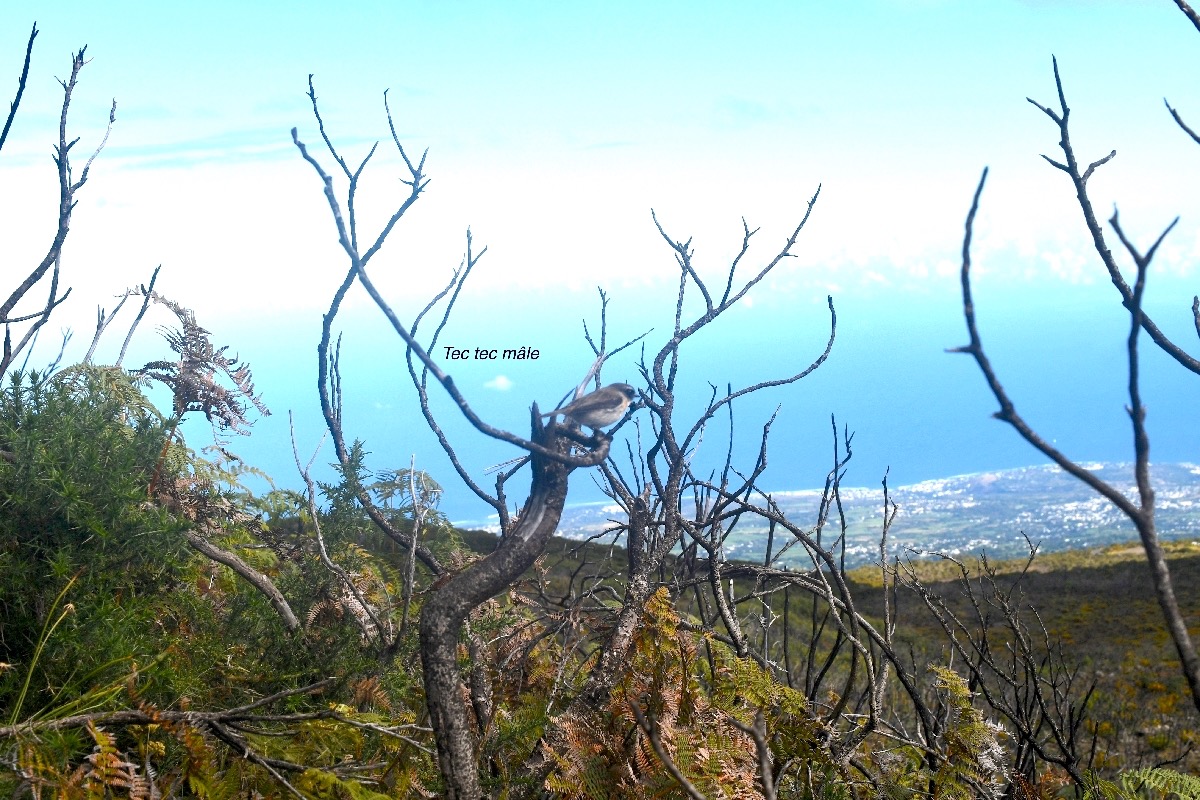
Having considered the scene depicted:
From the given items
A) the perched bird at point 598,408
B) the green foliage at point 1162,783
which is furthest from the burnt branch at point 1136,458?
the green foliage at point 1162,783

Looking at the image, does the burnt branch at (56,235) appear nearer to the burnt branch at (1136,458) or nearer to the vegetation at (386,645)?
the vegetation at (386,645)

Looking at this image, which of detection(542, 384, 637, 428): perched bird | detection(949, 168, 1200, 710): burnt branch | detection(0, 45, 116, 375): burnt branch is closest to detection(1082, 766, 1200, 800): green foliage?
detection(542, 384, 637, 428): perched bird

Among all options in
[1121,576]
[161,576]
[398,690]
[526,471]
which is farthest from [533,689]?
[1121,576]

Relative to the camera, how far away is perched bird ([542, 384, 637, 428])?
2.40 m

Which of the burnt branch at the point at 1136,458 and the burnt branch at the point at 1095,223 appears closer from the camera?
the burnt branch at the point at 1136,458

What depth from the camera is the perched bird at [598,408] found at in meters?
2.40

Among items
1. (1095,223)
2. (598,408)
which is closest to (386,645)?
→ (598,408)

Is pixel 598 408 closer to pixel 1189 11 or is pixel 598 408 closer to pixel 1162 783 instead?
pixel 1189 11

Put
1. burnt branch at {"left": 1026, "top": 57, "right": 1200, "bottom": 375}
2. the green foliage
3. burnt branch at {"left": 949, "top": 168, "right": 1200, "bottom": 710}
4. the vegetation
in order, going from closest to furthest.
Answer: burnt branch at {"left": 949, "top": 168, "right": 1200, "bottom": 710}, burnt branch at {"left": 1026, "top": 57, "right": 1200, "bottom": 375}, the vegetation, the green foliage

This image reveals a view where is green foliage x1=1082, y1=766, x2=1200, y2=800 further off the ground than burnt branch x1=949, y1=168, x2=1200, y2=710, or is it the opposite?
burnt branch x1=949, y1=168, x2=1200, y2=710

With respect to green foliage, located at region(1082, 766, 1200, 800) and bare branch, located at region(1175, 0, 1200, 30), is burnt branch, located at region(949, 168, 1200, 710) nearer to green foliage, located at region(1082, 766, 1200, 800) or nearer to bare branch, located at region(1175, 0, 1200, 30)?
bare branch, located at region(1175, 0, 1200, 30)

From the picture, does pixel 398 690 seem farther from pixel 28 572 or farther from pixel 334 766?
pixel 28 572

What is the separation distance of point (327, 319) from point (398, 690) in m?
1.31

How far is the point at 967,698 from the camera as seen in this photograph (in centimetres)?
275
